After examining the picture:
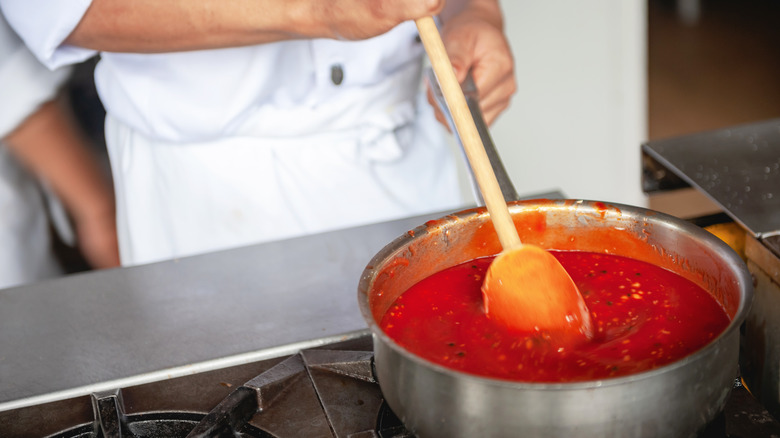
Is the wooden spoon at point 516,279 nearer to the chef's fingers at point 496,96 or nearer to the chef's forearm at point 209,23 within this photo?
the chef's forearm at point 209,23

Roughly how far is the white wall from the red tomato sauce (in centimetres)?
147

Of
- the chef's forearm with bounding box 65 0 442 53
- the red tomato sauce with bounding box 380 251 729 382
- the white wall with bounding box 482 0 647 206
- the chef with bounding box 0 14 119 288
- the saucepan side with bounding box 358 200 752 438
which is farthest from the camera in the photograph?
the white wall with bounding box 482 0 647 206

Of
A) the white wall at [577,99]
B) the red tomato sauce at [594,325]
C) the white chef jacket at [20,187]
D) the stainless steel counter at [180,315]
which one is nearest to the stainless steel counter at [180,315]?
the stainless steel counter at [180,315]

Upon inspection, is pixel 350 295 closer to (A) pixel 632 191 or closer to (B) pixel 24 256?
(B) pixel 24 256

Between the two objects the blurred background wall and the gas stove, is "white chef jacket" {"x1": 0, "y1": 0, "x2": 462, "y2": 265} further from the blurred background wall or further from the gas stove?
the blurred background wall

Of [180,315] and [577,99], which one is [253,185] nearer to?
[180,315]

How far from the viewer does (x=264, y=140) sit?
1315 millimetres

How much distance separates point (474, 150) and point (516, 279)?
124 millimetres

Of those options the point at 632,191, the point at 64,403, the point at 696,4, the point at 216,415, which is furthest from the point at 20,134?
the point at 696,4

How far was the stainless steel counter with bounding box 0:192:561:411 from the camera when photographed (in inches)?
30.0

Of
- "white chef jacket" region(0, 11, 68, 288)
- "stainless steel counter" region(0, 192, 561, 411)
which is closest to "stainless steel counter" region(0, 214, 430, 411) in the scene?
"stainless steel counter" region(0, 192, 561, 411)

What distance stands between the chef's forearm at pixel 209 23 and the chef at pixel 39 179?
33cm

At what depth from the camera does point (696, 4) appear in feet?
14.6

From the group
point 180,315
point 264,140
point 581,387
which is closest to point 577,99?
point 264,140
